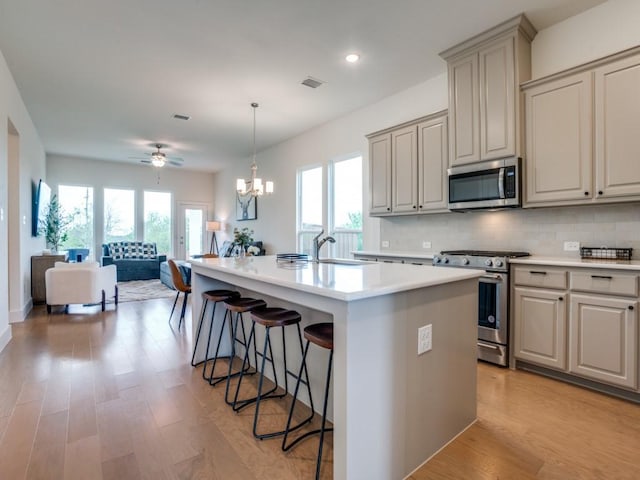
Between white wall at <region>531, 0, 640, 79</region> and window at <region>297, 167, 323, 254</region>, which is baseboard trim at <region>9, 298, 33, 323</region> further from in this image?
white wall at <region>531, 0, 640, 79</region>

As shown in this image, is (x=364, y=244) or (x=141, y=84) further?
(x=364, y=244)

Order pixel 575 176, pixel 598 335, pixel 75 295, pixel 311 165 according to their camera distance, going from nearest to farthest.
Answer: pixel 598 335 → pixel 575 176 → pixel 75 295 → pixel 311 165

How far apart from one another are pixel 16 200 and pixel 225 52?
3.38 metres

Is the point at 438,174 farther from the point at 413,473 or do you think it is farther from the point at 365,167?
the point at 413,473

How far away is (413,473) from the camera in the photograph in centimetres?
158

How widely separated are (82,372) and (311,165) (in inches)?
170

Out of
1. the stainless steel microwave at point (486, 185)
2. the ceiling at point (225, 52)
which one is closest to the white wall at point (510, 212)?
the ceiling at point (225, 52)

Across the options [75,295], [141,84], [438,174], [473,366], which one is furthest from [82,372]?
[438,174]

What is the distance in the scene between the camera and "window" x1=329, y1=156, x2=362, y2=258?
4973 mm

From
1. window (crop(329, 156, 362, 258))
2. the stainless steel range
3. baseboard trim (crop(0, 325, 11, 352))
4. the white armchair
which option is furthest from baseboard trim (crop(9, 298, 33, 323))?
the stainless steel range

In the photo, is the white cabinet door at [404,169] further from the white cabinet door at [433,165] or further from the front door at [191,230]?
the front door at [191,230]

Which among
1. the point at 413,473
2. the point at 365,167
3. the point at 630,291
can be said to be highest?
the point at 365,167

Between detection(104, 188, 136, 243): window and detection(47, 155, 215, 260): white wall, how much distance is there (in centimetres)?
13

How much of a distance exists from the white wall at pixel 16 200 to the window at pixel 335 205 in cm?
395
